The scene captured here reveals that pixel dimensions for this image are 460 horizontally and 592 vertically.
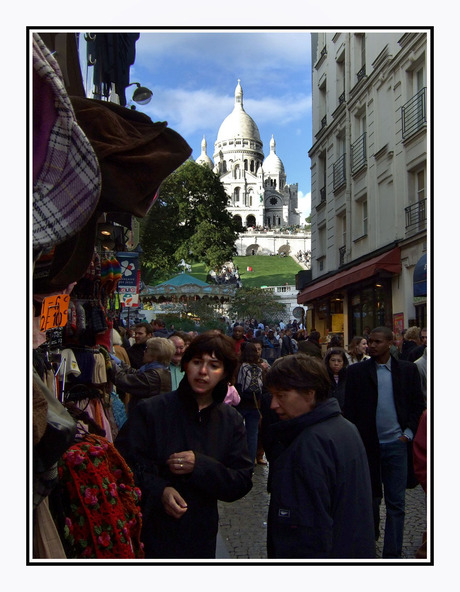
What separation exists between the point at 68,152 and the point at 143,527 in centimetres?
173

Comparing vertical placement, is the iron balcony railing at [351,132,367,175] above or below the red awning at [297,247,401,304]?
above

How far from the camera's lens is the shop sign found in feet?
10.4

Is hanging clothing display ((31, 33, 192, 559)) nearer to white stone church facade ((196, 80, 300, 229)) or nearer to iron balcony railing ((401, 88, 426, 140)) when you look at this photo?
iron balcony railing ((401, 88, 426, 140))

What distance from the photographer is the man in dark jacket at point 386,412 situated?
4808mm

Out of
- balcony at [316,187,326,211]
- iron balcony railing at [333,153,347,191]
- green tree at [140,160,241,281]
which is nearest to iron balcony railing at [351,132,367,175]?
iron balcony railing at [333,153,347,191]

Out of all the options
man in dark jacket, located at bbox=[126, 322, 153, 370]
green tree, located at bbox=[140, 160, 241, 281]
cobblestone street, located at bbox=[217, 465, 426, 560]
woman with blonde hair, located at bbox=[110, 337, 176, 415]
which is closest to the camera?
cobblestone street, located at bbox=[217, 465, 426, 560]

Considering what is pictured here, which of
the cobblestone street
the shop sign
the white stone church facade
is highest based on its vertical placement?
the white stone church facade

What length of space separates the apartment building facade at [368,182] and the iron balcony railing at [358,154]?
0.03 m

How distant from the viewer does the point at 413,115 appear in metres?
14.8

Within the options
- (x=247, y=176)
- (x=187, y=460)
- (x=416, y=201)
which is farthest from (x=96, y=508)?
(x=247, y=176)

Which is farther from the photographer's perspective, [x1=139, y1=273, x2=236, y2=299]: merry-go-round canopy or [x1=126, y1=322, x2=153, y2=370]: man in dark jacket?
[x1=139, y1=273, x2=236, y2=299]: merry-go-round canopy

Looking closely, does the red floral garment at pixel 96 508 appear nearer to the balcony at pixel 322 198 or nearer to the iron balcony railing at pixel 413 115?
the iron balcony railing at pixel 413 115

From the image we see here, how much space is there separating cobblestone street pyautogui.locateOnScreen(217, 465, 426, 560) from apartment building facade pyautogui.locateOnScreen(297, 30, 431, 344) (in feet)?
20.9

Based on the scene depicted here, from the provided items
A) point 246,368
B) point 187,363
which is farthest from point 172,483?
point 246,368
